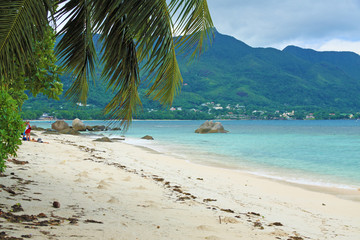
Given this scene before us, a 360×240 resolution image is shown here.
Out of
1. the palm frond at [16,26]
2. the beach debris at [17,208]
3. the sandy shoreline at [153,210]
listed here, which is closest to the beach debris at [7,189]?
the sandy shoreline at [153,210]

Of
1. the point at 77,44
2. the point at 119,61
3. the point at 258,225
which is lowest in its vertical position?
the point at 258,225

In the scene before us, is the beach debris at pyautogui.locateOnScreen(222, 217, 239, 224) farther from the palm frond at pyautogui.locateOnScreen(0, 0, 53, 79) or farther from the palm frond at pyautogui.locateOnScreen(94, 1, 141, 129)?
the palm frond at pyautogui.locateOnScreen(0, 0, 53, 79)

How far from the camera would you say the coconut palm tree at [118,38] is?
2.76 m

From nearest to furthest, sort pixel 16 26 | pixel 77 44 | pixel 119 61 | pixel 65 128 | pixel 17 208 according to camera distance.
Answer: pixel 16 26 < pixel 17 208 < pixel 119 61 < pixel 77 44 < pixel 65 128

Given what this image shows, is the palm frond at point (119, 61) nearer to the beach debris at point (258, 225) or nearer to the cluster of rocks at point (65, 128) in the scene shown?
the beach debris at point (258, 225)

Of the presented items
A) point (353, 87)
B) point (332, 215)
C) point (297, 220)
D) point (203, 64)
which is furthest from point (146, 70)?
point (353, 87)

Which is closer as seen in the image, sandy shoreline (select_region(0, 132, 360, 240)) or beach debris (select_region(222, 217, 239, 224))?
sandy shoreline (select_region(0, 132, 360, 240))

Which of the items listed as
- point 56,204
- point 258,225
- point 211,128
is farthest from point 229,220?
point 211,128

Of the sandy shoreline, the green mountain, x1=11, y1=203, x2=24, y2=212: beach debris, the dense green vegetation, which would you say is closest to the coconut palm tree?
the dense green vegetation

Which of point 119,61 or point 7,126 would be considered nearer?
point 7,126

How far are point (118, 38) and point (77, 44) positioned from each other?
2.50 ft

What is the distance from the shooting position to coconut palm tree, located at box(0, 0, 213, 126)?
2760 mm

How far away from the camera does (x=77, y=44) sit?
4.19 metres

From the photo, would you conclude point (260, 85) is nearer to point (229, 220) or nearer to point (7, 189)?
point (229, 220)
